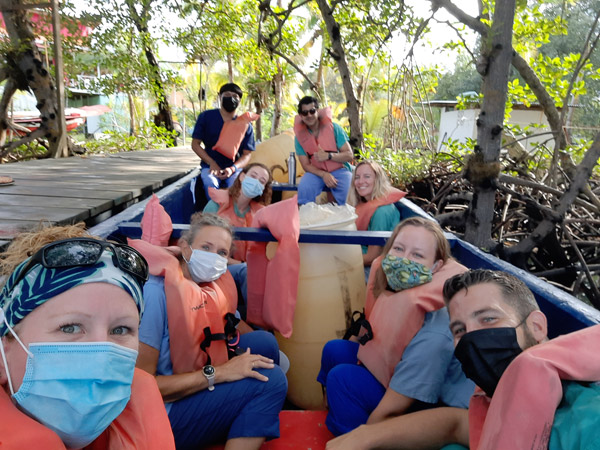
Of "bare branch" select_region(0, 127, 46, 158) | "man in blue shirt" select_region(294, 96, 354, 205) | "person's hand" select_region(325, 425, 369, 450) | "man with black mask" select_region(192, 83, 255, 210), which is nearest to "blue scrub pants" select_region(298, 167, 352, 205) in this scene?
"man in blue shirt" select_region(294, 96, 354, 205)

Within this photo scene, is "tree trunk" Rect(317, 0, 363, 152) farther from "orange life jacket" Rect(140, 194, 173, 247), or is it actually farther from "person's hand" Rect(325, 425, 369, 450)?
"person's hand" Rect(325, 425, 369, 450)

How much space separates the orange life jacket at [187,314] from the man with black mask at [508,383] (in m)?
0.60

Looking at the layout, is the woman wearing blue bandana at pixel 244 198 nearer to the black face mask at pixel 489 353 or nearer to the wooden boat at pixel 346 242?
the wooden boat at pixel 346 242

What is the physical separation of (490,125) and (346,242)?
1.69 meters

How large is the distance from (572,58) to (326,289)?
3.25 meters

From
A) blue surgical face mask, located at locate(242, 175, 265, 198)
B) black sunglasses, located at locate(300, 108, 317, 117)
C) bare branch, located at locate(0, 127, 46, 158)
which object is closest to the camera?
blue surgical face mask, located at locate(242, 175, 265, 198)

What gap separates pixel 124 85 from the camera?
34.3 ft

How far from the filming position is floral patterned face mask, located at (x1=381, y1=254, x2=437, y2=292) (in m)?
1.70

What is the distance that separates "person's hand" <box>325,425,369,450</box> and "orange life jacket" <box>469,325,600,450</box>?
1.96 feet

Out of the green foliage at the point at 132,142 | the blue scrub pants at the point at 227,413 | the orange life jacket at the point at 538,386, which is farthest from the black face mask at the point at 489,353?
the green foliage at the point at 132,142

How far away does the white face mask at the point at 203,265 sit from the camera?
185cm

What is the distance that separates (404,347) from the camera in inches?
64.6

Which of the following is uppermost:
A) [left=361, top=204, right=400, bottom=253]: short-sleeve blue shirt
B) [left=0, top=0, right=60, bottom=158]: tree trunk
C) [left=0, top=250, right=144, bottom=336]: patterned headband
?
[left=0, top=0, right=60, bottom=158]: tree trunk

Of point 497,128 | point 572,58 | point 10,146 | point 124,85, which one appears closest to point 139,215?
point 497,128
